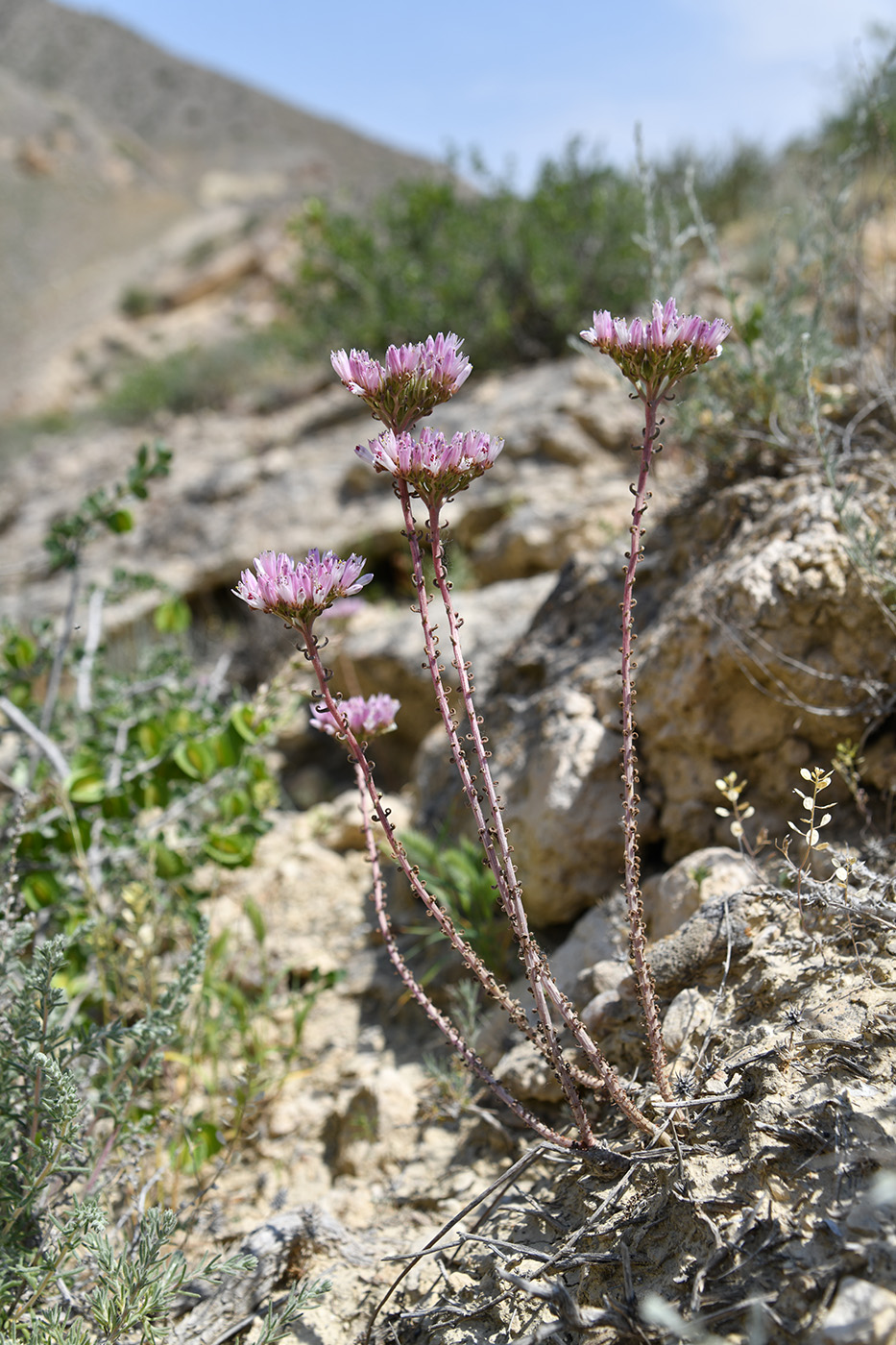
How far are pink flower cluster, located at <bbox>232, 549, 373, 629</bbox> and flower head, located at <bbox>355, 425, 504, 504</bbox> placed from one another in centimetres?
18

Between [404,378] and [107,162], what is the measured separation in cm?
4551

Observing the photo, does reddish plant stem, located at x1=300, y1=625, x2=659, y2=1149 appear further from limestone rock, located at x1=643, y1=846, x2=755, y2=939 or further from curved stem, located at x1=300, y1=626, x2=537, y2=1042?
limestone rock, located at x1=643, y1=846, x2=755, y2=939

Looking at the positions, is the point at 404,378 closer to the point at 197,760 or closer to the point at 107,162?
the point at 197,760

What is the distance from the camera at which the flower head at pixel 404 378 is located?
161 centimetres

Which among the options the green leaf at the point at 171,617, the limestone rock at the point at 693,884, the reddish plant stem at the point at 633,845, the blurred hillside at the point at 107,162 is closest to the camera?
the reddish plant stem at the point at 633,845

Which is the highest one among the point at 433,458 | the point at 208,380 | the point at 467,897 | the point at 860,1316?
the point at 208,380

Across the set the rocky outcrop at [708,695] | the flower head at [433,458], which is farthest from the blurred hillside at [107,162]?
the flower head at [433,458]

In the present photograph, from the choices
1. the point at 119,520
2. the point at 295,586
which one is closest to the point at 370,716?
the point at 295,586

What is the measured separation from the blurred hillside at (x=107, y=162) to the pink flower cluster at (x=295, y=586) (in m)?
8.46

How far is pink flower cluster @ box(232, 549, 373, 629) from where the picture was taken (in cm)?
155

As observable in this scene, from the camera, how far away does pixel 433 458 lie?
158 centimetres

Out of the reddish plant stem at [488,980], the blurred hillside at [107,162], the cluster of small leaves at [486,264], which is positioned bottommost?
the reddish plant stem at [488,980]

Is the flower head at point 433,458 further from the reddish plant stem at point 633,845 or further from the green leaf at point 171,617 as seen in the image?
the green leaf at point 171,617

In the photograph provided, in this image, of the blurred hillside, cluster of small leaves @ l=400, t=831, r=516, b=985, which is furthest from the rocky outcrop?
the blurred hillside
